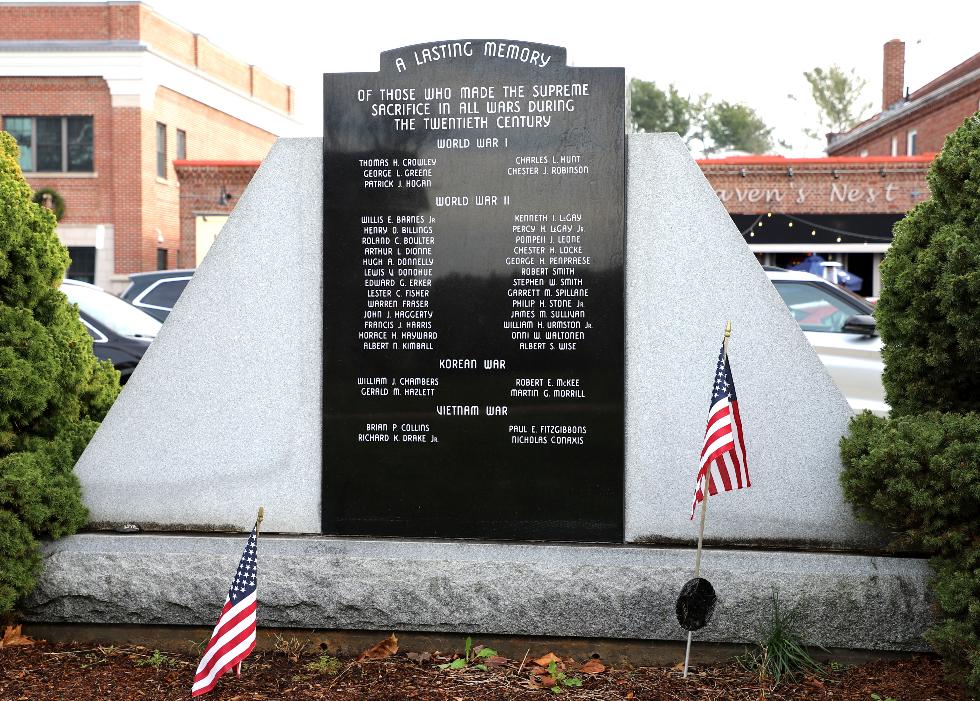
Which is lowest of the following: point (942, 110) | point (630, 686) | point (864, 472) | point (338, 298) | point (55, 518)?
point (630, 686)

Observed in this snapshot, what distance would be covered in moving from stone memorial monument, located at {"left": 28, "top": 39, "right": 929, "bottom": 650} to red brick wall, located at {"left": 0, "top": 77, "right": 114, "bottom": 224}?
29661 millimetres

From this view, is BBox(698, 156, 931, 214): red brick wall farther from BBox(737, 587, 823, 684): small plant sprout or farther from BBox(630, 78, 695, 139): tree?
BBox(630, 78, 695, 139): tree

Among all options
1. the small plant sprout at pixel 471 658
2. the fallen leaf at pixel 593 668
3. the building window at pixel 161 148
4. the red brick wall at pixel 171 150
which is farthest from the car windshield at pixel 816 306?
the building window at pixel 161 148

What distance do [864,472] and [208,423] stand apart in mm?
3248

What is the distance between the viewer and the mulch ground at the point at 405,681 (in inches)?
170

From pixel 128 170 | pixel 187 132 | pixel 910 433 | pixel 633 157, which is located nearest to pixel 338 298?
pixel 633 157

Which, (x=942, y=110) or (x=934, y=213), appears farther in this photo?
(x=942, y=110)

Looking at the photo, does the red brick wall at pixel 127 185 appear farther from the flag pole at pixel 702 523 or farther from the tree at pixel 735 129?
the tree at pixel 735 129

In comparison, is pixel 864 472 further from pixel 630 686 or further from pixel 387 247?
pixel 387 247

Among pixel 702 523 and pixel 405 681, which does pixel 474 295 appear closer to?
pixel 702 523

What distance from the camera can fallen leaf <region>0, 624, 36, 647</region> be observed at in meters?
4.84

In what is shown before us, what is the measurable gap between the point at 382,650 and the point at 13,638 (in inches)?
71.5

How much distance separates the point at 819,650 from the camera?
463cm

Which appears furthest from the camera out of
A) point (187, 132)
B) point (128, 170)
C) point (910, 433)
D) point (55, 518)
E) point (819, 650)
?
point (187, 132)
